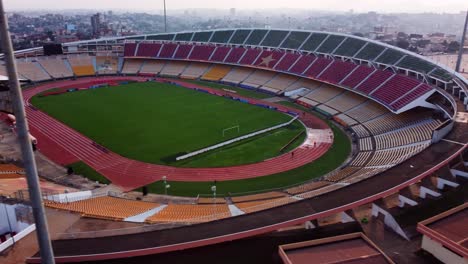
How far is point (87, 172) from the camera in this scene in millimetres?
28719

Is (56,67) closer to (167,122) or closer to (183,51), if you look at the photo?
(183,51)

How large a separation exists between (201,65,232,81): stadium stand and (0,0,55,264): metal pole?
5365 cm

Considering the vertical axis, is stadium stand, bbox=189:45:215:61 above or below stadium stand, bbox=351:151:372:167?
above

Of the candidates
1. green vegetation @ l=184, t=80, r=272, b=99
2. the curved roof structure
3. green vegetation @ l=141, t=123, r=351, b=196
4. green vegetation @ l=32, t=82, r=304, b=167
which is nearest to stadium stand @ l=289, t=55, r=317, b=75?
the curved roof structure

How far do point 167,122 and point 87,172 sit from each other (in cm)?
1331

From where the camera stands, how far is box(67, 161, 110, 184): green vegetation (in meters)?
27.6

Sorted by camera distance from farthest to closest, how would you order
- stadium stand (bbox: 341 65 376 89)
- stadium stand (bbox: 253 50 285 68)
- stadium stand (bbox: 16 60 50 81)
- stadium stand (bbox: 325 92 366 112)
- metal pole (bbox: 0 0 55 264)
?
stadium stand (bbox: 16 60 50 81) < stadium stand (bbox: 253 50 285 68) < stadium stand (bbox: 341 65 376 89) < stadium stand (bbox: 325 92 366 112) < metal pole (bbox: 0 0 55 264)

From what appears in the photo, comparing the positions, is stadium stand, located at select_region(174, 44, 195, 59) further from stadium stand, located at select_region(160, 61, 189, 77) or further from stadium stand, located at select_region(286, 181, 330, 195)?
stadium stand, located at select_region(286, 181, 330, 195)

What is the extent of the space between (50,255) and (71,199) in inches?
520

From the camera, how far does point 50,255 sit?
9.30 m

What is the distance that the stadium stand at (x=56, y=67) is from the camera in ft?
208

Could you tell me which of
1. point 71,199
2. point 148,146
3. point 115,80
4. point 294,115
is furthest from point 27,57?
point 71,199

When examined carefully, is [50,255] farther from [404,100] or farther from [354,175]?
[404,100]

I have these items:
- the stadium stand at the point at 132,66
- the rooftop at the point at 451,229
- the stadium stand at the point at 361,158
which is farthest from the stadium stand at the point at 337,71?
the rooftop at the point at 451,229
